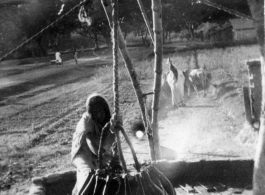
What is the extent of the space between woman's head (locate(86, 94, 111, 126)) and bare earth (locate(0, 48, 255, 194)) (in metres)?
2.55

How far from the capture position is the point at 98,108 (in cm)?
419

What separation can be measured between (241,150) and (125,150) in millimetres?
3062

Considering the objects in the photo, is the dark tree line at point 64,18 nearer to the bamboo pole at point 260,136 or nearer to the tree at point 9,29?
→ the tree at point 9,29

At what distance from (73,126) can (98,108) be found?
720cm

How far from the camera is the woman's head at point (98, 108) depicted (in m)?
4.13

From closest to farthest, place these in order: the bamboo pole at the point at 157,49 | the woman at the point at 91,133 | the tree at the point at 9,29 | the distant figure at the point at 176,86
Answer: the woman at the point at 91,133, the bamboo pole at the point at 157,49, the distant figure at the point at 176,86, the tree at the point at 9,29

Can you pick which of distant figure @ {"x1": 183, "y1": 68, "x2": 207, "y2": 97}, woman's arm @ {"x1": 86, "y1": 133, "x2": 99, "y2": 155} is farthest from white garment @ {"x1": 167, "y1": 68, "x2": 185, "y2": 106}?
woman's arm @ {"x1": 86, "y1": 133, "x2": 99, "y2": 155}

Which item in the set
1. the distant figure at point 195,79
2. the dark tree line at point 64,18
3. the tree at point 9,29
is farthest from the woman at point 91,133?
the tree at point 9,29

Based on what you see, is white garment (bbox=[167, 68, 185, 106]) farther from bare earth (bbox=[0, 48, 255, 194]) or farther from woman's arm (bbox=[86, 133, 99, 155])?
woman's arm (bbox=[86, 133, 99, 155])

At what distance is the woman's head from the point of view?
413 cm

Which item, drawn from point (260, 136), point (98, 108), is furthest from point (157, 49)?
point (260, 136)

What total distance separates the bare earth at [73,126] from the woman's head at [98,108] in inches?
100

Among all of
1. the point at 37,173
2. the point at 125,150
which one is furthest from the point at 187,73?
the point at 37,173

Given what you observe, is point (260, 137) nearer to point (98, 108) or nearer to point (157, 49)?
point (157, 49)
